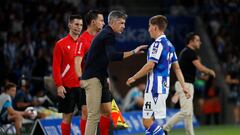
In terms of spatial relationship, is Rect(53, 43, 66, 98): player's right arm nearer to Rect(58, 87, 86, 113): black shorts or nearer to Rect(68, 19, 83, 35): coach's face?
Rect(58, 87, 86, 113): black shorts

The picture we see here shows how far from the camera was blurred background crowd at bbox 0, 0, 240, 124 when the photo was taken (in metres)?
22.2

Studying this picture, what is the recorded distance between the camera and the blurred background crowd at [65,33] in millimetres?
22219

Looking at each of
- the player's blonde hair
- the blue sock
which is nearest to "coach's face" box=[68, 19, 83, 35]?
the player's blonde hair

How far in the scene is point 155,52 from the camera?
1204cm

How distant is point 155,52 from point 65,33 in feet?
42.9

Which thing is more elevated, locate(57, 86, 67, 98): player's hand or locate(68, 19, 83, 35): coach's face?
locate(68, 19, 83, 35): coach's face

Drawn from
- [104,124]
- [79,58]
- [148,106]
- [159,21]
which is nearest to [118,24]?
[159,21]

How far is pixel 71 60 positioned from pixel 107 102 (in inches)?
59.0

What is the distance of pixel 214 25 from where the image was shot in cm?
2950

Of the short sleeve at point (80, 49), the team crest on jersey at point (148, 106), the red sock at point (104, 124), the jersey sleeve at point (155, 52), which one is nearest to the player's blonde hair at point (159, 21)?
the jersey sleeve at point (155, 52)

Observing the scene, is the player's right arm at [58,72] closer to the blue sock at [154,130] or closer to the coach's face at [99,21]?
the coach's face at [99,21]

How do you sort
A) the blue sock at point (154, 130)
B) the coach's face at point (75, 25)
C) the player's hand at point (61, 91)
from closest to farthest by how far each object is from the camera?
the blue sock at point (154, 130) < the player's hand at point (61, 91) < the coach's face at point (75, 25)

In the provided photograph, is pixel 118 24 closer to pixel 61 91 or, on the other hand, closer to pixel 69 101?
pixel 61 91

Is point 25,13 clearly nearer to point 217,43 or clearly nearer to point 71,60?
point 217,43
